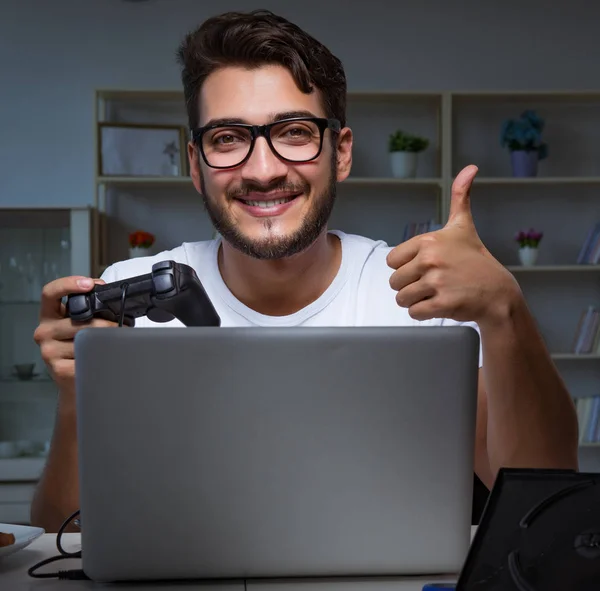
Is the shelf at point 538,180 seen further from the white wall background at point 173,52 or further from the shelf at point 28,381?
the shelf at point 28,381

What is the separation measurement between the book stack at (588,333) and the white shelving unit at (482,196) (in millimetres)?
169

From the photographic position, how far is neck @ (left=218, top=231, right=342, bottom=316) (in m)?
Result: 1.61

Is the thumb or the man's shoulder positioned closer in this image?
the thumb

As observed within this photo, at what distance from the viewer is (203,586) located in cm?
82

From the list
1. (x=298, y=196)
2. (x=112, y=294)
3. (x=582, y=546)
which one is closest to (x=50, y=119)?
(x=298, y=196)

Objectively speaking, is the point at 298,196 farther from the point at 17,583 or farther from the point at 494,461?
the point at 17,583

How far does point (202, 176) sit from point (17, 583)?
95 cm

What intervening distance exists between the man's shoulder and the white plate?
70 centimetres

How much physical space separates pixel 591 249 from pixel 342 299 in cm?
254

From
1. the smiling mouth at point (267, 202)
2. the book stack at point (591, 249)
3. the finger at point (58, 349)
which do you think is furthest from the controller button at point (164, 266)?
the book stack at point (591, 249)

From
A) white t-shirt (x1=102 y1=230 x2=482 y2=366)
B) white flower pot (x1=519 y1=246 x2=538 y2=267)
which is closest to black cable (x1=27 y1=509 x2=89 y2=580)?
white t-shirt (x1=102 y1=230 x2=482 y2=366)

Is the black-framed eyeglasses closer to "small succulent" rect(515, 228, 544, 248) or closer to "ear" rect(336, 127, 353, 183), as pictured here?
"ear" rect(336, 127, 353, 183)

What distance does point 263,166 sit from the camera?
1.52 m

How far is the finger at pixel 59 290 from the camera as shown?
3.56 ft
